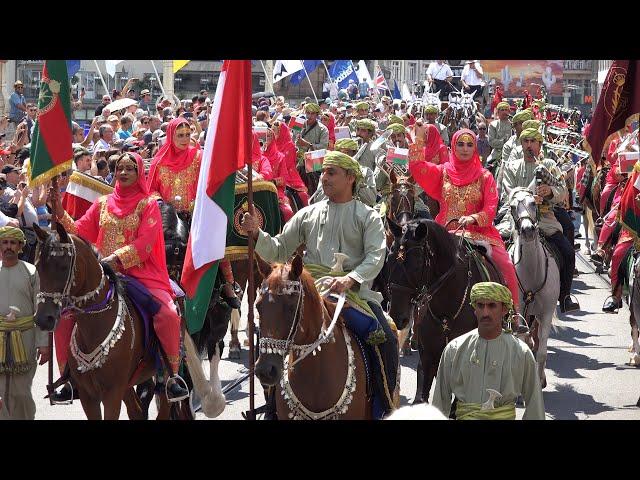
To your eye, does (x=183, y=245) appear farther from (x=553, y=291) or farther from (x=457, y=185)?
(x=553, y=291)

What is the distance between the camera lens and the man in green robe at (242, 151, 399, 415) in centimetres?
852

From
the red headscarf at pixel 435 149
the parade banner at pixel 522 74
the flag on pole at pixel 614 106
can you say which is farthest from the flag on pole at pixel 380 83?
the parade banner at pixel 522 74

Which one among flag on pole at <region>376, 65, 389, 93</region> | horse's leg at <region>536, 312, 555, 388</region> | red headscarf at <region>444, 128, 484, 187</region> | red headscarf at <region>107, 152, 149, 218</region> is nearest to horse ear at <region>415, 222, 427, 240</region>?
red headscarf at <region>444, 128, 484, 187</region>

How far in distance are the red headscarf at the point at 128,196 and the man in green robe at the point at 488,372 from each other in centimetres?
335

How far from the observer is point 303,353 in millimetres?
7918

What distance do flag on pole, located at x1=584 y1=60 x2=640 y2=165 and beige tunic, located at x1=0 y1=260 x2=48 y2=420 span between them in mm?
4506

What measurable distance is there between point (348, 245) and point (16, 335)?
121 inches

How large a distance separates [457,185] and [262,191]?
2.51 metres

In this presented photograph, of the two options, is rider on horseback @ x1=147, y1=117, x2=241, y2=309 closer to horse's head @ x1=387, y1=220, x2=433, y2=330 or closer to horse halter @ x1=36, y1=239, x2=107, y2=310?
horse's head @ x1=387, y1=220, x2=433, y2=330

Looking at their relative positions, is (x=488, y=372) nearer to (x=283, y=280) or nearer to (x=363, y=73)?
(x=283, y=280)

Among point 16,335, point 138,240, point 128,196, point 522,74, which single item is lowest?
point 16,335

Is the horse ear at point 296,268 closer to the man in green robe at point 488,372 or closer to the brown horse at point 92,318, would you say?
the man in green robe at point 488,372

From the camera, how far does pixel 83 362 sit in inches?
376

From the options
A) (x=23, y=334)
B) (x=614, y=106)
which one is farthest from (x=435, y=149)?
(x=23, y=334)
